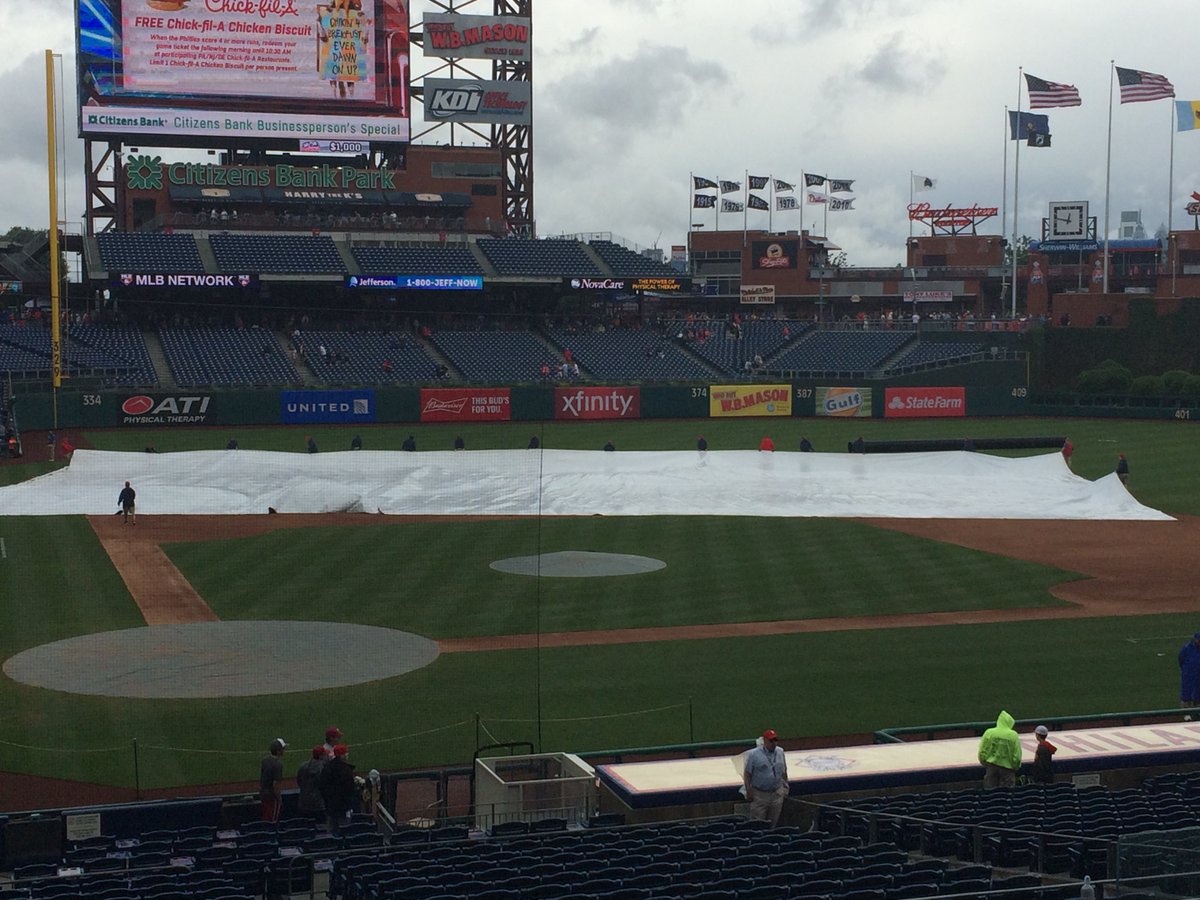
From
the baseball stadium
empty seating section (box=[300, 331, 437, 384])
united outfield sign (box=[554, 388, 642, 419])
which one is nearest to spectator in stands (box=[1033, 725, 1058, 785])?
the baseball stadium

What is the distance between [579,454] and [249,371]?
80.0 feet

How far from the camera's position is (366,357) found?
66.4 m

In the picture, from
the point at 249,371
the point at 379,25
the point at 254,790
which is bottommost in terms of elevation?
the point at 254,790

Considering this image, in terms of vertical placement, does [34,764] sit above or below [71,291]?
below

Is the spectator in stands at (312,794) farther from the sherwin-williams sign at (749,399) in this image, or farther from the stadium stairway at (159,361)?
the sherwin-williams sign at (749,399)

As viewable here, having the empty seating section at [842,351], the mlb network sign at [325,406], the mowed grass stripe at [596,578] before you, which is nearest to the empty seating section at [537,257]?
the empty seating section at [842,351]

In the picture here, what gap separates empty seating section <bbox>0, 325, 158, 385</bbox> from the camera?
57656 mm

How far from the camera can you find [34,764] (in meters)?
17.3

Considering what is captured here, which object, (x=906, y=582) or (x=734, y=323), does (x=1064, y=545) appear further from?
(x=734, y=323)

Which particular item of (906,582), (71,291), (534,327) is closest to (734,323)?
(534,327)

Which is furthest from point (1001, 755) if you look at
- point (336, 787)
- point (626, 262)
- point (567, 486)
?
point (626, 262)

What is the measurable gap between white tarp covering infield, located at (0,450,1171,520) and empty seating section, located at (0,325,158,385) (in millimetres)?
19416

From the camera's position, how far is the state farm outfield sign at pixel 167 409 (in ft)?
184

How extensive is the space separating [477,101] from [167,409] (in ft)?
95.5
